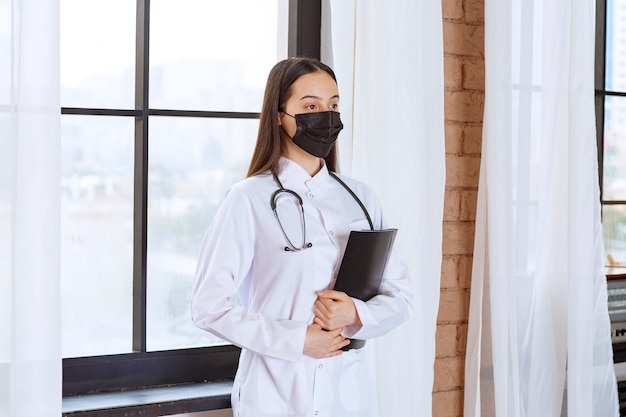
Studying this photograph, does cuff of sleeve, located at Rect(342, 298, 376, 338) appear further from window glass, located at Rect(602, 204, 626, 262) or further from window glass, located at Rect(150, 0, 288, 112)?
window glass, located at Rect(602, 204, 626, 262)

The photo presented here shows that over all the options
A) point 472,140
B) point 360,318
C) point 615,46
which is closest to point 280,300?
point 360,318

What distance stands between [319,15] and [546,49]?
0.71 meters

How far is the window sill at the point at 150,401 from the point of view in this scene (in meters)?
2.09

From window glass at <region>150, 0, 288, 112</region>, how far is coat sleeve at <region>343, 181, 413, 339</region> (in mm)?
603

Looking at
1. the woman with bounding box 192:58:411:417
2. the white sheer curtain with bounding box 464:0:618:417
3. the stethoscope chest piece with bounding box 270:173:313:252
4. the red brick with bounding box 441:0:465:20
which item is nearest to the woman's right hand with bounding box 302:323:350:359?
the woman with bounding box 192:58:411:417

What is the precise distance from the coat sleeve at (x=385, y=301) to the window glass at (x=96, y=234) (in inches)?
26.9

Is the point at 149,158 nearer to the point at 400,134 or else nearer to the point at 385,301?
the point at 400,134

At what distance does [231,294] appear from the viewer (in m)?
1.85

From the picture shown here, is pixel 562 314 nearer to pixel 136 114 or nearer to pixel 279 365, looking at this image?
pixel 279 365

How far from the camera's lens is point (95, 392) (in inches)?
88.2

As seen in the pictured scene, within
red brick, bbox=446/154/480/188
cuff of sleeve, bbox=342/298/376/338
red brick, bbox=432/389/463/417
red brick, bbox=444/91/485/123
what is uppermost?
red brick, bbox=444/91/485/123

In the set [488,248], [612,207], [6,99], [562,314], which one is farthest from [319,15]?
[612,207]

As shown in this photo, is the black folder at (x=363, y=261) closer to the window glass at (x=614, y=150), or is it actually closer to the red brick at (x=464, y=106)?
the red brick at (x=464, y=106)

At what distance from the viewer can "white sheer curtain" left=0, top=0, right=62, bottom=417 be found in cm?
182
